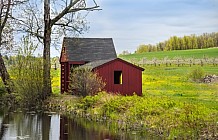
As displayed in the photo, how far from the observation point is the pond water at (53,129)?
564 inches

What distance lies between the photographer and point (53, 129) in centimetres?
1627

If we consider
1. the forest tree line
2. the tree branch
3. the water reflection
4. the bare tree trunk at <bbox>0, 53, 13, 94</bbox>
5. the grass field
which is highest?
the forest tree line

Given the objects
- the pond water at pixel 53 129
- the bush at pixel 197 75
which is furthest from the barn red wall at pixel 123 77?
the bush at pixel 197 75

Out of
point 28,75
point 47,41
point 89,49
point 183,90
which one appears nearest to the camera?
point 28,75

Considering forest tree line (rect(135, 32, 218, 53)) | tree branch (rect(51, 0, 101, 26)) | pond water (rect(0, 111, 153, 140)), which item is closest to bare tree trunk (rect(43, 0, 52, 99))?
tree branch (rect(51, 0, 101, 26))

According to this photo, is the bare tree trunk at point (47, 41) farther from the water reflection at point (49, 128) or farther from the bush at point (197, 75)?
the bush at point (197, 75)

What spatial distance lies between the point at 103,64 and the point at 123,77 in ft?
→ 5.92

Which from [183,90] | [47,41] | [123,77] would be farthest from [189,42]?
[47,41]

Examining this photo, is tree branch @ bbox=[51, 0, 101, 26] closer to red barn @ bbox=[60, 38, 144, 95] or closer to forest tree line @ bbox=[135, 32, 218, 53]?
red barn @ bbox=[60, 38, 144, 95]

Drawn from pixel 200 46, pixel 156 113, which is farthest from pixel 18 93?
pixel 200 46

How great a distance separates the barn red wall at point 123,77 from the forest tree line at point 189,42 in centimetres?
5539

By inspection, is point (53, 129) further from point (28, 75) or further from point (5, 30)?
point (5, 30)

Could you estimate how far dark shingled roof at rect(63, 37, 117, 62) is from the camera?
29.1 meters

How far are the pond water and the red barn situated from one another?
20.3 feet
